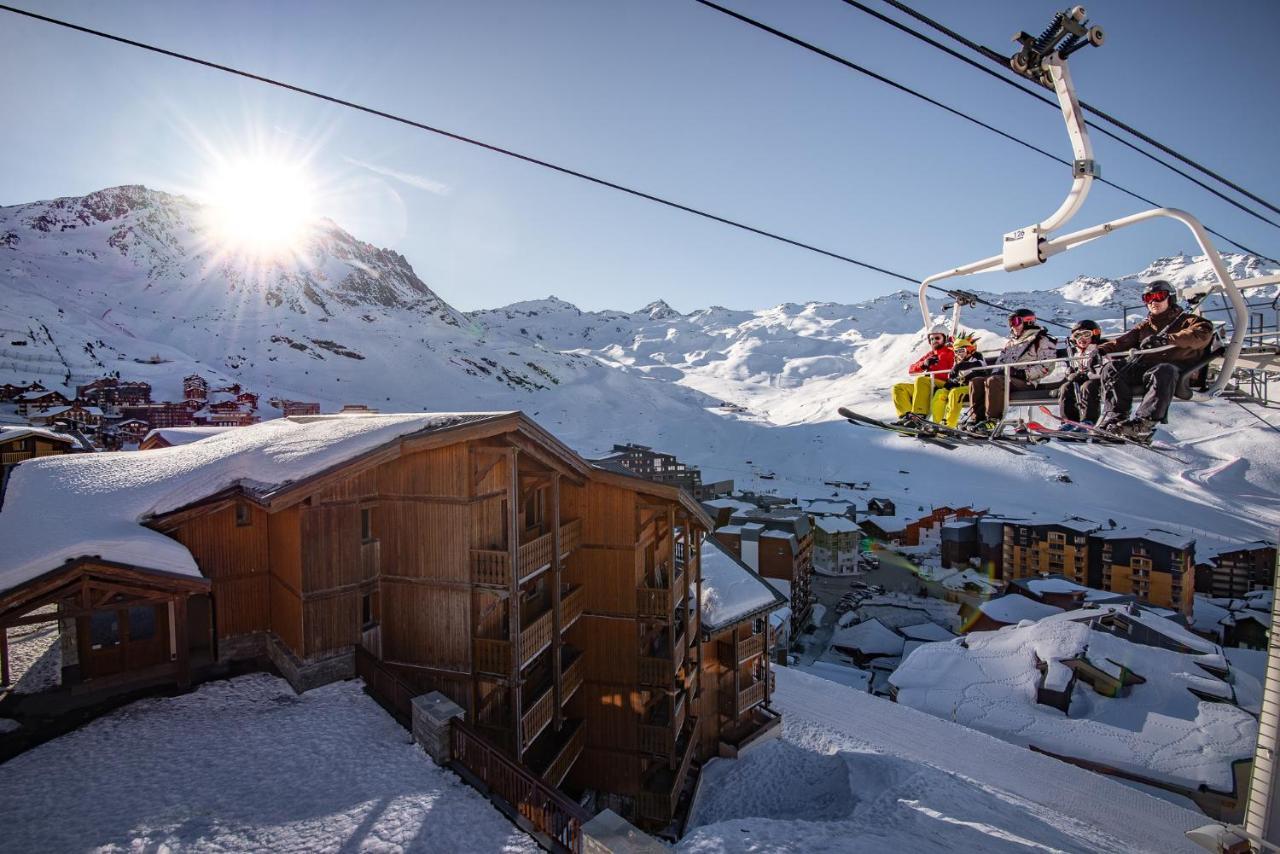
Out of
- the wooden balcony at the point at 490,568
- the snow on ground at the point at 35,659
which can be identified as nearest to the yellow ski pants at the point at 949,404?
the wooden balcony at the point at 490,568

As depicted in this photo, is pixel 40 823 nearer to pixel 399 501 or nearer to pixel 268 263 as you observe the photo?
pixel 399 501

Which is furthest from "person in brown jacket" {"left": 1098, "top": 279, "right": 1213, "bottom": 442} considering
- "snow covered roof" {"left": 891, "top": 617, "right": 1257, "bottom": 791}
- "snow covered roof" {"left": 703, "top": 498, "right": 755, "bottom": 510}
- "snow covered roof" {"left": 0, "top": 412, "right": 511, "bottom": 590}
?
"snow covered roof" {"left": 703, "top": 498, "right": 755, "bottom": 510}

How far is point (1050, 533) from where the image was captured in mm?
50281

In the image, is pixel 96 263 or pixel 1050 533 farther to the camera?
pixel 96 263

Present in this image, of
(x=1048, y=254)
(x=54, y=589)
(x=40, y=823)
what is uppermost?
(x=1048, y=254)

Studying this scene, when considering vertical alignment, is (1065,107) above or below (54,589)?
above

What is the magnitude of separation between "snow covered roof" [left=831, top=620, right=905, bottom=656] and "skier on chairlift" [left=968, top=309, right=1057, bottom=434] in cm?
2981

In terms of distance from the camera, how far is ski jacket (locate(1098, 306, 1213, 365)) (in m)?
6.13

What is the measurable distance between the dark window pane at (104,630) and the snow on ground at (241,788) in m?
A: 1.50

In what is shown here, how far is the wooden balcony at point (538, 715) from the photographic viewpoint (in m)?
11.3

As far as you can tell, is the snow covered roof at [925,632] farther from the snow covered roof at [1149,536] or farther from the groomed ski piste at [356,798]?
the snow covered roof at [1149,536]

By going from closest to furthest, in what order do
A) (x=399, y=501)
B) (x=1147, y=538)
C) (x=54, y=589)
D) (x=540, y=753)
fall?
(x=54, y=589) → (x=399, y=501) → (x=540, y=753) → (x=1147, y=538)

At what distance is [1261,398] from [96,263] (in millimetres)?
185970

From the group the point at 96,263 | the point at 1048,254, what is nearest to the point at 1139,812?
the point at 1048,254
